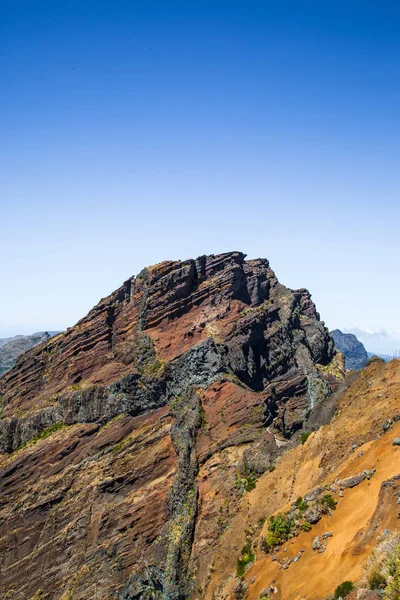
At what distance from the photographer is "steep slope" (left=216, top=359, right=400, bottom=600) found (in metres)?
28.9

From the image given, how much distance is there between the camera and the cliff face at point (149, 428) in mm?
62125

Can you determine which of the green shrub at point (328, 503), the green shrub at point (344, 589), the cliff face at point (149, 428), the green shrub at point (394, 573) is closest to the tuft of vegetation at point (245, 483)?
the cliff face at point (149, 428)

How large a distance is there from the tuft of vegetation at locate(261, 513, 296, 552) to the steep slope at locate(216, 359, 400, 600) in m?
0.32

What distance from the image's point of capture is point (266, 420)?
227 ft

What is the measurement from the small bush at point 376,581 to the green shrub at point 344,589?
1619 mm

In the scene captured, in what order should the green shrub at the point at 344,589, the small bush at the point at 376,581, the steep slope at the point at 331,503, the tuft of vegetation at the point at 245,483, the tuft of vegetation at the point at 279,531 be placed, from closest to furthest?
1. the small bush at the point at 376,581
2. the green shrub at the point at 344,589
3. the steep slope at the point at 331,503
4. the tuft of vegetation at the point at 279,531
5. the tuft of vegetation at the point at 245,483

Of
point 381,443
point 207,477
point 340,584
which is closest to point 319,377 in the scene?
point 207,477

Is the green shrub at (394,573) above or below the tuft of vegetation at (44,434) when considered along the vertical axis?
below

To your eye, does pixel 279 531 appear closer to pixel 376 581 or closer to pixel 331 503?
pixel 331 503

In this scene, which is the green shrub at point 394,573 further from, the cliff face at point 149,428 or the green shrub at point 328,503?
the cliff face at point 149,428

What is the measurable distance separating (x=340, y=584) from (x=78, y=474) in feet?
181

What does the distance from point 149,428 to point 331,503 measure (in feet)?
141

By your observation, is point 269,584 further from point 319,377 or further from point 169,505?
point 319,377

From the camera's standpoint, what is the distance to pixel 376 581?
22953 millimetres
